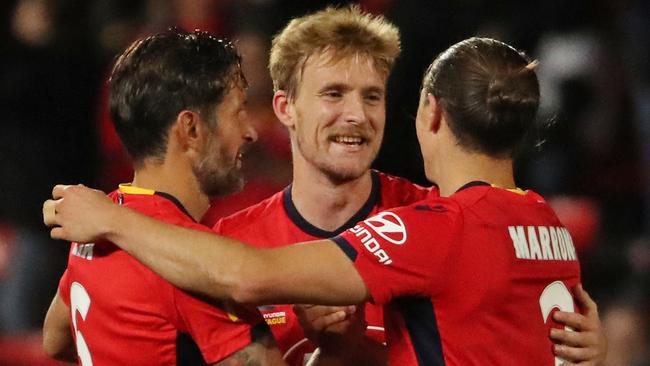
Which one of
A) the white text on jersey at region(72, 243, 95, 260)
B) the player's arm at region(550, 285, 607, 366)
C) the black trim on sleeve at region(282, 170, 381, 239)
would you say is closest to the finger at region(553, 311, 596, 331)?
the player's arm at region(550, 285, 607, 366)

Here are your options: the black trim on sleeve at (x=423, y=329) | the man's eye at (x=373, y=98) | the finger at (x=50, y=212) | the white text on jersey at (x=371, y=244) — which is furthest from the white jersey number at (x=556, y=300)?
the finger at (x=50, y=212)

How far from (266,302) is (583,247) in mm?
4592

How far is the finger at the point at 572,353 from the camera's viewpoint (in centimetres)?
347

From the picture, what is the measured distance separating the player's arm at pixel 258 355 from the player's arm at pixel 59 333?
0.81m

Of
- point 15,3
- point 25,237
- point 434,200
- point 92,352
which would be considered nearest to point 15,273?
point 25,237

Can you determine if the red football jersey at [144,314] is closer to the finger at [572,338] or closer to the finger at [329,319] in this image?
the finger at [329,319]

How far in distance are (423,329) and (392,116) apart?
3.98 m

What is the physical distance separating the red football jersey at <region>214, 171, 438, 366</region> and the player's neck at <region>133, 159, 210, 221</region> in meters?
0.75

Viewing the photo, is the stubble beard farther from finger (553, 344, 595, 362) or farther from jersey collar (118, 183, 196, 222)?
finger (553, 344, 595, 362)

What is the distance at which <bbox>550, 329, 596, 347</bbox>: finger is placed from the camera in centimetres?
345

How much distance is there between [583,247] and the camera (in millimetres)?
7422

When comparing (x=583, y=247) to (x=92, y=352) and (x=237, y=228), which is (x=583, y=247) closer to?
(x=237, y=228)

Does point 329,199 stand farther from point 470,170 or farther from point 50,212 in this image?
point 50,212

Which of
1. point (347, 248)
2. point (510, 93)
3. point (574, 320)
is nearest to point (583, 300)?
point (574, 320)
